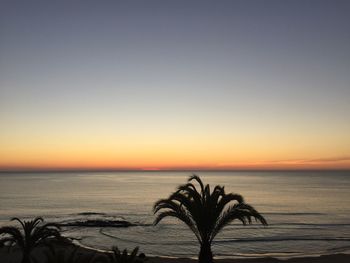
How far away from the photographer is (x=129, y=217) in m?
62.9

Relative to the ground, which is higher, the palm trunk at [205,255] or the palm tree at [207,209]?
the palm tree at [207,209]

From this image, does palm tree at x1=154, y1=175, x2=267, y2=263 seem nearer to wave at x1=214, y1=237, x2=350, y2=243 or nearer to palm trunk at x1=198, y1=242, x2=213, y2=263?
palm trunk at x1=198, y1=242, x2=213, y2=263

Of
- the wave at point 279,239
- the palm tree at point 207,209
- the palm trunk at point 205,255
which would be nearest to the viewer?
the palm trunk at point 205,255

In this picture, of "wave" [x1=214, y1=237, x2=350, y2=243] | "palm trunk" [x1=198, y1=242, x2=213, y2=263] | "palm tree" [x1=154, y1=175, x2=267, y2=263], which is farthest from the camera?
"wave" [x1=214, y1=237, x2=350, y2=243]

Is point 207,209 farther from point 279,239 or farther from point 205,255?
point 279,239

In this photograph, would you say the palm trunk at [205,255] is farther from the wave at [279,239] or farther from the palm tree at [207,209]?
the wave at [279,239]

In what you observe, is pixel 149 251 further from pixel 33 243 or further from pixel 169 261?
pixel 33 243

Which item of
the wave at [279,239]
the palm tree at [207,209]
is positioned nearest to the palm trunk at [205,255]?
the palm tree at [207,209]

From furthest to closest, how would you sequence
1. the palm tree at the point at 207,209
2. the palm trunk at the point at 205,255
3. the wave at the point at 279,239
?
the wave at the point at 279,239
the palm tree at the point at 207,209
the palm trunk at the point at 205,255

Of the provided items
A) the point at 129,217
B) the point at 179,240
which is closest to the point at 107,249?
the point at 179,240

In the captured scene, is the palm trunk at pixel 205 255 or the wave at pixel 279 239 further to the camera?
the wave at pixel 279 239

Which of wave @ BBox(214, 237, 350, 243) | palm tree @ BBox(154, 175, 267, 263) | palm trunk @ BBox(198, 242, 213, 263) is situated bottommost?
wave @ BBox(214, 237, 350, 243)

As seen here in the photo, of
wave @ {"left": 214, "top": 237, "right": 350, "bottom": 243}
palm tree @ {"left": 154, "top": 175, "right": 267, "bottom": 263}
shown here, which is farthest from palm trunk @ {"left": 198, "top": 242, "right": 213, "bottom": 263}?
wave @ {"left": 214, "top": 237, "right": 350, "bottom": 243}

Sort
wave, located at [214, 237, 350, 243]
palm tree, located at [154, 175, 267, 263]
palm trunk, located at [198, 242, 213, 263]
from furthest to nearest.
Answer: wave, located at [214, 237, 350, 243], palm tree, located at [154, 175, 267, 263], palm trunk, located at [198, 242, 213, 263]
